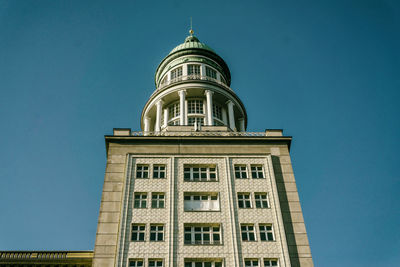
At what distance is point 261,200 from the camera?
35875 mm

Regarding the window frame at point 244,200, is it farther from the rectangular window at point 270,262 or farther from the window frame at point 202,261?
the window frame at point 202,261

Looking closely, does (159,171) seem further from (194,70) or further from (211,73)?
(211,73)

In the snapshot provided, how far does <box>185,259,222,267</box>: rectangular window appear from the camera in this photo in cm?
3156

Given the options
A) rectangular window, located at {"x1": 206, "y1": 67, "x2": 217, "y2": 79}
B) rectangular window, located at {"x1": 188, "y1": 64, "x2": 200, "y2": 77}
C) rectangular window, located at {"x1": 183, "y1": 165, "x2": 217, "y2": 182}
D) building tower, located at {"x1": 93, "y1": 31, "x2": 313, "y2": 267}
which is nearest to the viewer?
building tower, located at {"x1": 93, "y1": 31, "x2": 313, "y2": 267}

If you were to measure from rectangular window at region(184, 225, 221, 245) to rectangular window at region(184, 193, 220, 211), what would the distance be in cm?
166

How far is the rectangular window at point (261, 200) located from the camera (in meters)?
35.5

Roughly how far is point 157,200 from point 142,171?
342 cm

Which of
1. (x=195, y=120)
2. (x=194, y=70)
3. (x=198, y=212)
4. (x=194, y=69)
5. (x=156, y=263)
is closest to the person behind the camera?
(x=156, y=263)

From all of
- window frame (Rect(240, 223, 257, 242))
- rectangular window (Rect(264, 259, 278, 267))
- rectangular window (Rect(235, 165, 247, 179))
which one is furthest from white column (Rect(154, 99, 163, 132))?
rectangular window (Rect(264, 259, 278, 267))

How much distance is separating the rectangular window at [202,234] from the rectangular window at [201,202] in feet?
5.45

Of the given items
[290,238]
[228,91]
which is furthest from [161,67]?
[290,238]

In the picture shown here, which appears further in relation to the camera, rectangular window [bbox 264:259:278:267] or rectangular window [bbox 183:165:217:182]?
rectangular window [bbox 183:165:217:182]

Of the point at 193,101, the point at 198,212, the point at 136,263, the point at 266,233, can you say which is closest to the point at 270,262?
the point at 266,233

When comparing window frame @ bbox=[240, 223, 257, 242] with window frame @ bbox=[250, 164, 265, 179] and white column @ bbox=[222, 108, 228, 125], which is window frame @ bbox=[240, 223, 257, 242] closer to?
window frame @ bbox=[250, 164, 265, 179]
